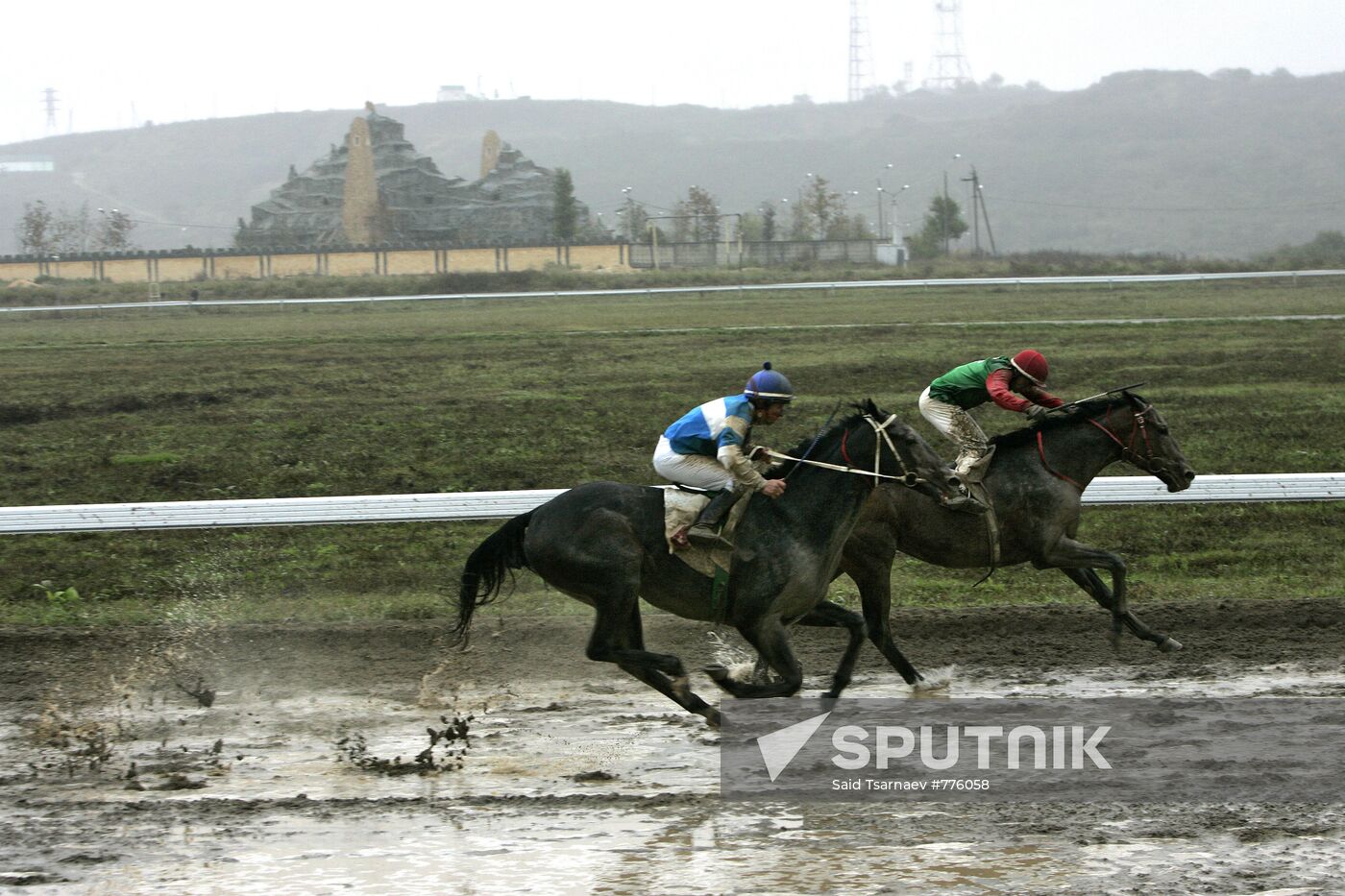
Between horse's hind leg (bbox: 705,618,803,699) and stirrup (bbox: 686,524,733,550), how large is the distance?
46 centimetres

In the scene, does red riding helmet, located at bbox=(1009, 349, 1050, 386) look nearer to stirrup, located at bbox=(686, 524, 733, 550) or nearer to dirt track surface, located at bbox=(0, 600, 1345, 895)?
dirt track surface, located at bbox=(0, 600, 1345, 895)

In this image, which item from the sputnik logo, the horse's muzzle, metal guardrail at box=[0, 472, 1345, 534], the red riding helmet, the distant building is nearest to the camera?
the sputnik logo

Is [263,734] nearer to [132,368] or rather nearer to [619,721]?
[619,721]

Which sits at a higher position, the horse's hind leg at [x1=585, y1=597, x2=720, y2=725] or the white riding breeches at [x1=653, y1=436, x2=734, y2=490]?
the white riding breeches at [x1=653, y1=436, x2=734, y2=490]

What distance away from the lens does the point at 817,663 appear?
382 inches

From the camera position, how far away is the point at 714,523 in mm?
8031

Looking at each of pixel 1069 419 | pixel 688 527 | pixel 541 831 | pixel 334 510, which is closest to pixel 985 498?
pixel 1069 419

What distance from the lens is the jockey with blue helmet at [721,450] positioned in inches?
311

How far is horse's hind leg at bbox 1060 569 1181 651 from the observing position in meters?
9.33

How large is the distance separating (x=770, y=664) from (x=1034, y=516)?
2.45 metres

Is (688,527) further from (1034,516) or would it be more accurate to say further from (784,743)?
(1034,516)

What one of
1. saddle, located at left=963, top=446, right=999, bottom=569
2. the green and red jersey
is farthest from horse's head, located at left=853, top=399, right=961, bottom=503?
the green and red jersey

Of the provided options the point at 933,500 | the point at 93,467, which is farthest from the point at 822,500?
the point at 93,467

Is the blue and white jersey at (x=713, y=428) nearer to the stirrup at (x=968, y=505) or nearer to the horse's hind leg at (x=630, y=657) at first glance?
the horse's hind leg at (x=630, y=657)
